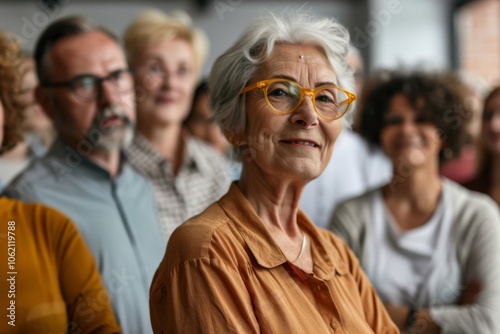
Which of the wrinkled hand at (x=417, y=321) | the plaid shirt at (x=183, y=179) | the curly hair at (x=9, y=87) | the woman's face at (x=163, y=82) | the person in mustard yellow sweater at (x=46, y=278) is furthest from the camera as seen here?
the woman's face at (x=163, y=82)

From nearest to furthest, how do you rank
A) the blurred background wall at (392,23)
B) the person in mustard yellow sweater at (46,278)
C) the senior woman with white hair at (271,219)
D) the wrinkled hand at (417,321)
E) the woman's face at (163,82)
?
the senior woman with white hair at (271,219) → the person in mustard yellow sweater at (46,278) → the wrinkled hand at (417,321) → the woman's face at (163,82) → the blurred background wall at (392,23)

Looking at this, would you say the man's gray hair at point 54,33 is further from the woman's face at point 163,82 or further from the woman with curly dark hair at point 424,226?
the woman with curly dark hair at point 424,226

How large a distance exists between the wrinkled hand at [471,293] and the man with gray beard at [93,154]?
94cm

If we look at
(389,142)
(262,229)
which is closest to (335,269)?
(262,229)

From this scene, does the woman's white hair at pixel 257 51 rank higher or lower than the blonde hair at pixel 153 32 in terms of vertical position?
lower

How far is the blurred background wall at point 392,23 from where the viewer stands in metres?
5.75

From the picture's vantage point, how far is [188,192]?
2.40 meters


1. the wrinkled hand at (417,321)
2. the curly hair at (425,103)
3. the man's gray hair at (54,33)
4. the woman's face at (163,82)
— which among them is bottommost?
the wrinkled hand at (417,321)

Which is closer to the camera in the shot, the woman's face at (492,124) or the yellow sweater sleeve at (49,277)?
the yellow sweater sleeve at (49,277)

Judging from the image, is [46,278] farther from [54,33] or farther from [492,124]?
[492,124]

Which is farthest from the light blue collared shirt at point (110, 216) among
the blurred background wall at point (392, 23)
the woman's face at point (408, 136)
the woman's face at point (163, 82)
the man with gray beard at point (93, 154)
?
the blurred background wall at point (392, 23)

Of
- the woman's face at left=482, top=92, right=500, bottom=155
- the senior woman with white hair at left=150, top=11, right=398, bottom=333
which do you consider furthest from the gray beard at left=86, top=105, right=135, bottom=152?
the woman's face at left=482, top=92, right=500, bottom=155

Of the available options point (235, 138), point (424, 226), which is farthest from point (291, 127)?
point (424, 226)

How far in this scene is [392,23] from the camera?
5.91 m
